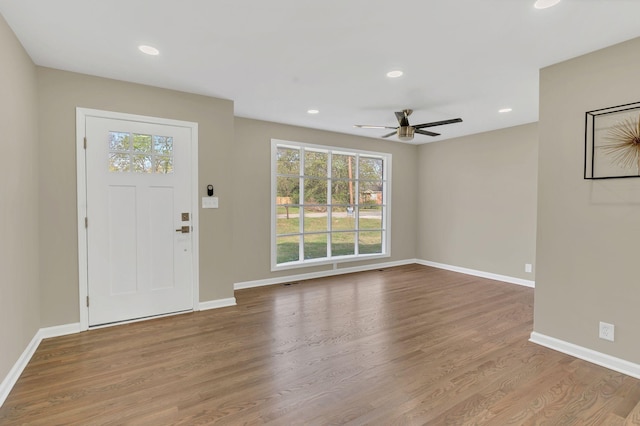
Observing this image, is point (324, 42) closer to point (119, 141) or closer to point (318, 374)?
point (119, 141)

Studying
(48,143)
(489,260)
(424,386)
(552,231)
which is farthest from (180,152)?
(489,260)

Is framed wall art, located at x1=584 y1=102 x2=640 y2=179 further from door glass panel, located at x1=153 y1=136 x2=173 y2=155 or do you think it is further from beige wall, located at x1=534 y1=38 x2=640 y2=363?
door glass panel, located at x1=153 y1=136 x2=173 y2=155

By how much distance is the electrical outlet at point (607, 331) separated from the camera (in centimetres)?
265

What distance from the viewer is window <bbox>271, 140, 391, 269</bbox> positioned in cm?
556

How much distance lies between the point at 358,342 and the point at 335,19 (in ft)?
8.93

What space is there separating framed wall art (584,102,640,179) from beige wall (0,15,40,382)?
14.6 ft

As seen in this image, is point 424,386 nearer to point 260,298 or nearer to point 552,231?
point 552,231

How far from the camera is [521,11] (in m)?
2.18

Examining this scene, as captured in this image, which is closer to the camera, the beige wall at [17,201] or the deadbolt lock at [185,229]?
the beige wall at [17,201]

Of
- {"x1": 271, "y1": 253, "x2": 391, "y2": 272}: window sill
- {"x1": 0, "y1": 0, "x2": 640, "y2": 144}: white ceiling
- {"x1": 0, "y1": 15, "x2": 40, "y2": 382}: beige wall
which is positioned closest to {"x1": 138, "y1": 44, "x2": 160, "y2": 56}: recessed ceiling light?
{"x1": 0, "y1": 0, "x2": 640, "y2": 144}: white ceiling

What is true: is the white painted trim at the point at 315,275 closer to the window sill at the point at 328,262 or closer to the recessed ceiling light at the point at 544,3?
the window sill at the point at 328,262

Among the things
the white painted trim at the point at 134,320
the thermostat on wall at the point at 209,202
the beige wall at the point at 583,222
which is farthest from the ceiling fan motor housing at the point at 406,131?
the white painted trim at the point at 134,320

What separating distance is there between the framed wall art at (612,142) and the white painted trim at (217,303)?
12.9 ft

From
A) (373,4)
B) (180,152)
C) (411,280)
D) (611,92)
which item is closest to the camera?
(373,4)
